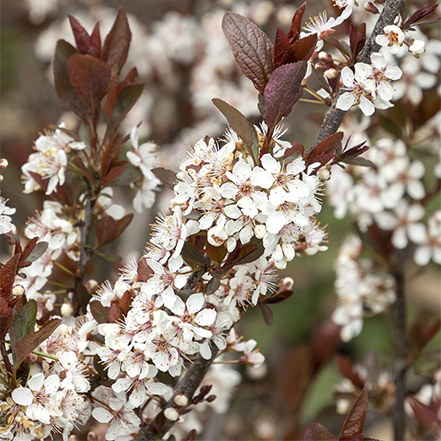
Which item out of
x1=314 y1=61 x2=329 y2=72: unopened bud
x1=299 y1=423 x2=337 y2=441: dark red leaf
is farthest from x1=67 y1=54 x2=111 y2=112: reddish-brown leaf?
x1=299 y1=423 x2=337 y2=441: dark red leaf

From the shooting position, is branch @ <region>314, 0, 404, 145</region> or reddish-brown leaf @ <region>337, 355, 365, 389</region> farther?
reddish-brown leaf @ <region>337, 355, 365, 389</region>

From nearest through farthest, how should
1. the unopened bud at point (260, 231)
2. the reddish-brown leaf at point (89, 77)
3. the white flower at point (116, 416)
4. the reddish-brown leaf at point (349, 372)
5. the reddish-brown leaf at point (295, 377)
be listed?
the unopened bud at point (260, 231) < the white flower at point (116, 416) < the reddish-brown leaf at point (89, 77) < the reddish-brown leaf at point (349, 372) < the reddish-brown leaf at point (295, 377)

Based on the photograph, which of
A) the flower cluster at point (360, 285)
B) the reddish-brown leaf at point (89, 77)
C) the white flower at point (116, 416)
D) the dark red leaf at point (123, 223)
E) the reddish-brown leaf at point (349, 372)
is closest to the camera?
the white flower at point (116, 416)

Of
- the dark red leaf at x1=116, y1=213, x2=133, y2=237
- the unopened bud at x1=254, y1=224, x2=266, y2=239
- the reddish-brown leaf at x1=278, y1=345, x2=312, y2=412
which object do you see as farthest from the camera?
the reddish-brown leaf at x1=278, y1=345, x2=312, y2=412

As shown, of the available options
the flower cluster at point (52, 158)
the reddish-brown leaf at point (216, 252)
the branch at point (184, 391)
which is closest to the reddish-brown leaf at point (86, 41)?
the flower cluster at point (52, 158)

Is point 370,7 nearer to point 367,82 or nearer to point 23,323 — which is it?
point 367,82

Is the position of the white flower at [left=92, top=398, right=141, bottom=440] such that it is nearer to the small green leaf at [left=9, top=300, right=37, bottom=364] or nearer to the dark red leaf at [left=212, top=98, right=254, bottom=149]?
the small green leaf at [left=9, top=300, right=37, bottom=364]

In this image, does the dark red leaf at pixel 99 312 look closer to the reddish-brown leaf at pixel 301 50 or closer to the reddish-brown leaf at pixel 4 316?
the reddish-brown leaf at pixel 4 316

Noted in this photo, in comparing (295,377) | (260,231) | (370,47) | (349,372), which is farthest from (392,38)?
(295,377)
